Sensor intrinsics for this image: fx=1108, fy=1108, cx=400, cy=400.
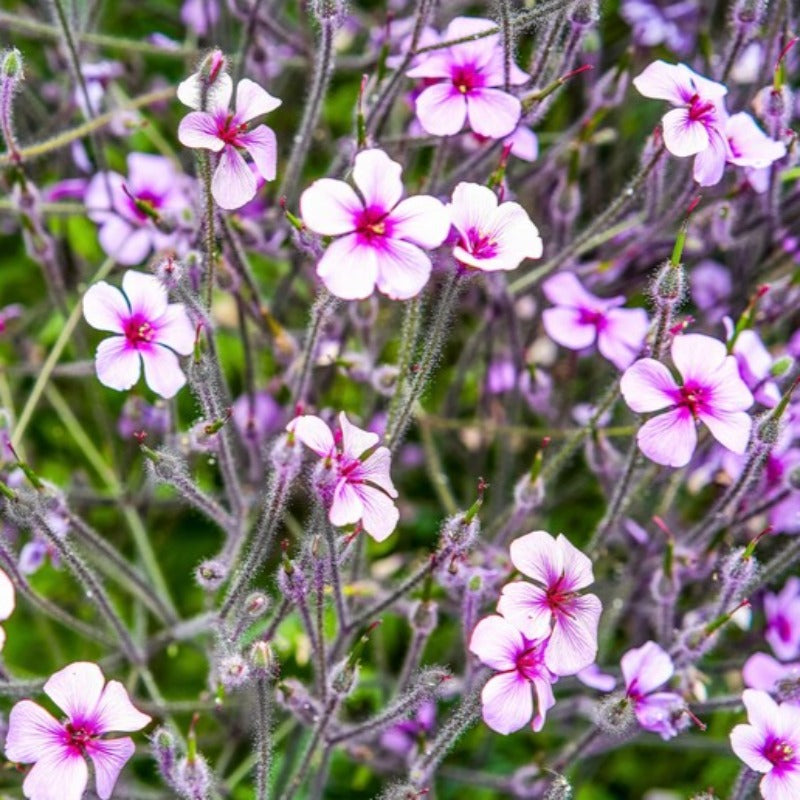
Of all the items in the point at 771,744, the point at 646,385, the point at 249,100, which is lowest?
the point at 771,744

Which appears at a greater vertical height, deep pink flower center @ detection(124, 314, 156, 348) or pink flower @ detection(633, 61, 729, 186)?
pink flower @ detection(633, 61, 729, 186)

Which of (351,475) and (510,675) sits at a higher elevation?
(351,475)

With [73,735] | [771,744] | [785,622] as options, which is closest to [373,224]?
[73,735]

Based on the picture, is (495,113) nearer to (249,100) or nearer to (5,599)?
(249,100)

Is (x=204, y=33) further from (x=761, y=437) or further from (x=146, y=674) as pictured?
(x=761, y=437)

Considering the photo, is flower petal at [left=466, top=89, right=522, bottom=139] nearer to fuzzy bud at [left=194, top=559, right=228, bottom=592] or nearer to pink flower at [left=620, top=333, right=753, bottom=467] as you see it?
pink flower at [left=620, top=333, right=753, bottom=467]

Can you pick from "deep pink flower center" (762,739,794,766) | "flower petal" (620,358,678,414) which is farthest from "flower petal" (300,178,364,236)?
"deep pink flower center" (762,739,794,766)
